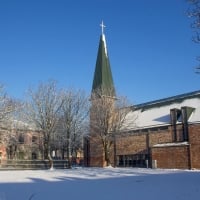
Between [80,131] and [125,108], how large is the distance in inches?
301

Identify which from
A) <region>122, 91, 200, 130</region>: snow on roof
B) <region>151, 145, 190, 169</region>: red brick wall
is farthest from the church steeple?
<region>151, 145, 190, 169</region>: red brick wall

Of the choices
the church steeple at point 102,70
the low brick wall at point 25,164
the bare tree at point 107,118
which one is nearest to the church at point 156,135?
the church steeple at point 102,70

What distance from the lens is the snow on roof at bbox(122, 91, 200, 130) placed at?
53.2 meters

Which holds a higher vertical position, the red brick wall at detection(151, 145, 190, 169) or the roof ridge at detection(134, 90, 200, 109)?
the roof ridge at detection(134, 90, 200, 109)

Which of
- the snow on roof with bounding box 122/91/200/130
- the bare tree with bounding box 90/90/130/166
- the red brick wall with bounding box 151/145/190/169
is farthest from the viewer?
the snow on roof with bounding box 122/91/200/130

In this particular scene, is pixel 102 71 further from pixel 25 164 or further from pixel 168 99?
pixel 25 164

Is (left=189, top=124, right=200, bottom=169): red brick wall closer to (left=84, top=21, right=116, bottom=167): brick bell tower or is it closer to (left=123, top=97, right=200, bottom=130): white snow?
(left=123, top=97, right=200, bottom=130): white snow

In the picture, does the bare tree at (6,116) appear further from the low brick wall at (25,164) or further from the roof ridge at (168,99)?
the roof ridge at (168,99)

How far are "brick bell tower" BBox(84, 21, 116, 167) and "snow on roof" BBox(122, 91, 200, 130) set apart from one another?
4.94m

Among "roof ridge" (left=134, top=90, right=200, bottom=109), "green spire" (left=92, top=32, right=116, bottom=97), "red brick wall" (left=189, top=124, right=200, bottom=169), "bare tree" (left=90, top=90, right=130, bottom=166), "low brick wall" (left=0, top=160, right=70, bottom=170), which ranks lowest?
"low brick wall" (left=0, top=160, right=70, bottom=170)

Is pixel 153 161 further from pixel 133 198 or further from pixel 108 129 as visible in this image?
pixel 133 198

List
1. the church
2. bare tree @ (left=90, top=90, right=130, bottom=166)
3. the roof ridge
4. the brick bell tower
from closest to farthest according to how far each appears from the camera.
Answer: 1. the church
2. bare tree @ (left=90, top=90, right=130, bottom=166)
3. the roof ridge
4. the brick bell tower

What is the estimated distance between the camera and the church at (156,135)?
47.4m

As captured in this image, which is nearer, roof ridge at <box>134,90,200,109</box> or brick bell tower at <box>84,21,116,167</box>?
roof ridge at <box>134,90,200,109</box>
